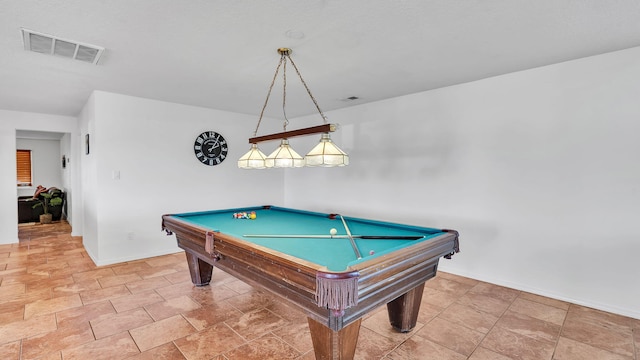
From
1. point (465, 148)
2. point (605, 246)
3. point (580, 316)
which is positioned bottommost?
point (580, 316)

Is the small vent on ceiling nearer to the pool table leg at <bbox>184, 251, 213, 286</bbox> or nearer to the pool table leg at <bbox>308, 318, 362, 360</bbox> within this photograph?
the pool table leg at <bbox>184, 251, 213, 286</bbox>

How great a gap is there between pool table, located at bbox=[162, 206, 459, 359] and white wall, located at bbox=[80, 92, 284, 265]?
1.64 metres

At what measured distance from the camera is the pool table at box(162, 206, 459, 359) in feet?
5.32

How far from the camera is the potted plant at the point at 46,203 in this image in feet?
24.0

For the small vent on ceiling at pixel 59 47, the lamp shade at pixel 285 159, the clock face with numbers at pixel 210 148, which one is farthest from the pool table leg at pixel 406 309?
the clock face with numbers at pixel 210 148

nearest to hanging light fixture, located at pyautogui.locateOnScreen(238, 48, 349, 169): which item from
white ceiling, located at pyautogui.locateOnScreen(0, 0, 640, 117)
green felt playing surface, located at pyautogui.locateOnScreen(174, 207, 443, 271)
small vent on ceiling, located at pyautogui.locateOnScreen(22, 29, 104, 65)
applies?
white ceiling, located at pyautogui.locateOnScreen(0, 0, 640, 117)

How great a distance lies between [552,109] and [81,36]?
14.1 ft

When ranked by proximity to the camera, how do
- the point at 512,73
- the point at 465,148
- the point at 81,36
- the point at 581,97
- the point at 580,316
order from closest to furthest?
the point at 81,36 → the point at 580,316 → the point at 581,97 → the point at 512,73 → the point at 465,148

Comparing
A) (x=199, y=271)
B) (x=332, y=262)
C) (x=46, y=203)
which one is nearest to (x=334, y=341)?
(x=332, y=262)

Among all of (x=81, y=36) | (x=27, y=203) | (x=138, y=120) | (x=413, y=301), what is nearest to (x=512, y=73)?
(x=413, y=301)

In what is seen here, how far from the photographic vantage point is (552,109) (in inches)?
121

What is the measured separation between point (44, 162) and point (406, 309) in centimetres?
1053

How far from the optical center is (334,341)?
5.64ft

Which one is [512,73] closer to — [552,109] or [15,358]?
[552,109]
